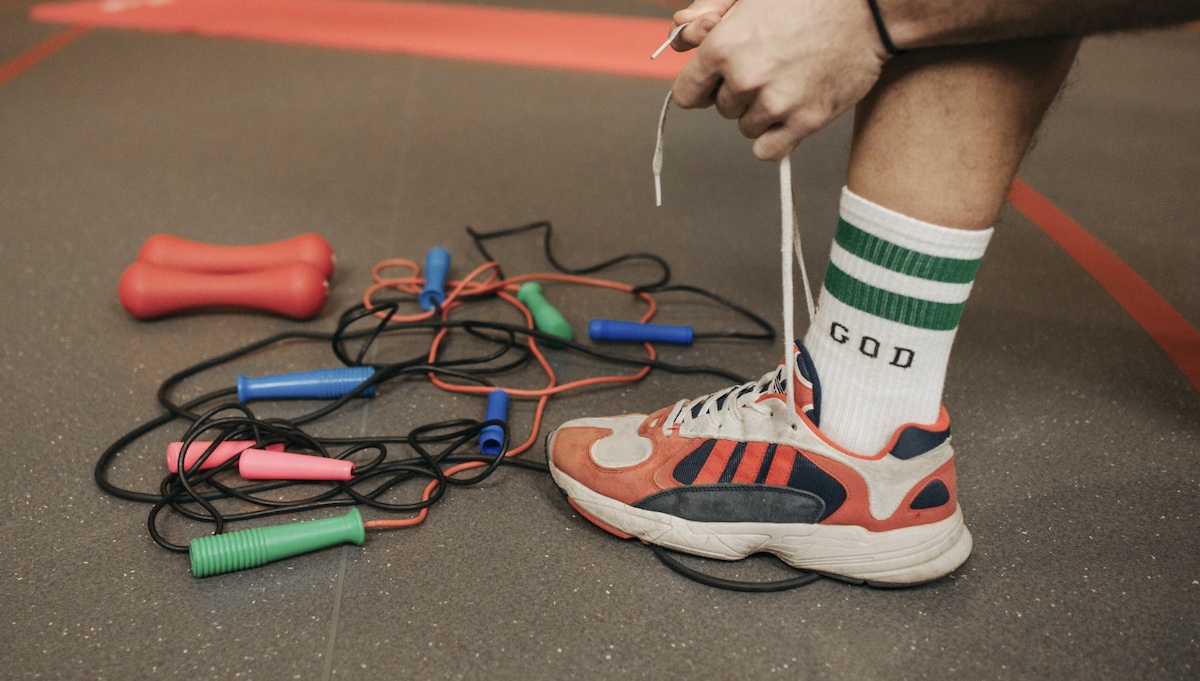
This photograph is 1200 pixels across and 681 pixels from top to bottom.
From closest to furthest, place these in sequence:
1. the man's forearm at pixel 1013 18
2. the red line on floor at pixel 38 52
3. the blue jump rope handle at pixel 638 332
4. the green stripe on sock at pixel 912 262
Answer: the man's forearm at pixel 1013 18
the green stripe on sock at pixel 912 262
the blue jump rope handle at pixel 638 332
the red line on floor at pixel 38 52

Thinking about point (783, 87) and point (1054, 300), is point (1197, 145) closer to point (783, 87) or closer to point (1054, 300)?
point (1054, 300)

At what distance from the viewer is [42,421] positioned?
0.96m

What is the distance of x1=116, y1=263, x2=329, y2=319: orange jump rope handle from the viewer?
1124 mm

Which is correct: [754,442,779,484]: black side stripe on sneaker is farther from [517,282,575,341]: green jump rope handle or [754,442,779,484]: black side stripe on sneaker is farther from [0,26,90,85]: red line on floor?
[0,26,90,85]: red line on floor

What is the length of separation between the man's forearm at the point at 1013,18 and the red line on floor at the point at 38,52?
2.36 metres

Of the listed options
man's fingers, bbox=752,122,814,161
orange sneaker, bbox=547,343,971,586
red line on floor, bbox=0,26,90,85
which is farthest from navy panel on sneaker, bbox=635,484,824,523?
red line on floor, bbox=0,26,90,85

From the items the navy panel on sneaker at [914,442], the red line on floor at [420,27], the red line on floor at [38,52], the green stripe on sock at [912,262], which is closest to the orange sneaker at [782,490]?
the navy panel on sneaker at [914,442]

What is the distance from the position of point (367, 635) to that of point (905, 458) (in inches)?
18.8

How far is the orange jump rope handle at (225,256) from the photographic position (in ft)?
3.91

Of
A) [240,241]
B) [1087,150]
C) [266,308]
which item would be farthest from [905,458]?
[1087,150]

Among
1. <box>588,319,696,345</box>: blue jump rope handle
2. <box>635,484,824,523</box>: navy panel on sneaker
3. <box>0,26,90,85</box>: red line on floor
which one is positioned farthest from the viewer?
<box>0,26,90,85</box>: red line on floor

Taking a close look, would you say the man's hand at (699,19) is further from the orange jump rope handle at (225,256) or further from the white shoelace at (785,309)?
the orange jump rope handle at (225,256)

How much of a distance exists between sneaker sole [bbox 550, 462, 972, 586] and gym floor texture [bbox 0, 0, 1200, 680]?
0.08 ft

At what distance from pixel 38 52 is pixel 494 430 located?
2292 mm
